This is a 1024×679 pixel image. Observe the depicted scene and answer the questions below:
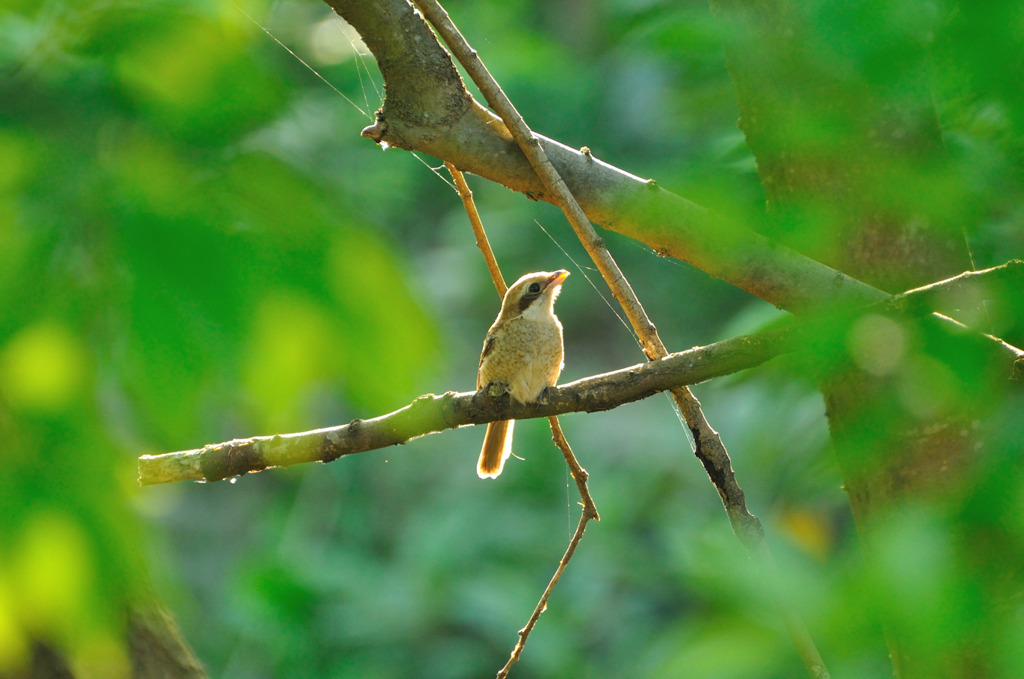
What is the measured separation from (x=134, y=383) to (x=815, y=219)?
85 centimetres

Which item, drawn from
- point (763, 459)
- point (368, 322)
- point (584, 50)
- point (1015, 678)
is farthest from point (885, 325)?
point (584, 50)

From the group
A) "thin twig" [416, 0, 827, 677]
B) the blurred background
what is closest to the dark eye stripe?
"thin twig" [416, 0, 827, 677]

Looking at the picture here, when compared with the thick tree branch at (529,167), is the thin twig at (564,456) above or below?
below

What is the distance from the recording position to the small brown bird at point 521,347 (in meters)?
2.71

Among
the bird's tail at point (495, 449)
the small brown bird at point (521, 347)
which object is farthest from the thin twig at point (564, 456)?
the bird's tail at point (495, 449)

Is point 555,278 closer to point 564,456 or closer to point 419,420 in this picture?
point 564,456

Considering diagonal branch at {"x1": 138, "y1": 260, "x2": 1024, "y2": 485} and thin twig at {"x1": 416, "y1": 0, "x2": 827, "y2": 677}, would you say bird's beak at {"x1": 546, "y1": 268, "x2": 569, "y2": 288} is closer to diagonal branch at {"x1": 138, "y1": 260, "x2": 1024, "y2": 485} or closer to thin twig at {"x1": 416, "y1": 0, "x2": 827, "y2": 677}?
diagonal branch at {"x1": 138, "y1": 260, "x2": 1024, "y2": 485}

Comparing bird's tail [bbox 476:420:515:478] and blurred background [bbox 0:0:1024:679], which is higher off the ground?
blurred background [bbox 0:0:1024:679]

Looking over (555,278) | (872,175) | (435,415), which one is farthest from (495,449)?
(872,175)

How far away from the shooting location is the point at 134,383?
26.0 inches

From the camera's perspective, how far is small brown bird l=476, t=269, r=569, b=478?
271cm

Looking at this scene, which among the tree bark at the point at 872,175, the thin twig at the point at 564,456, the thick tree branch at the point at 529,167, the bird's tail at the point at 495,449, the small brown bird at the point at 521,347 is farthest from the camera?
the bird's tail at the point at 495,449

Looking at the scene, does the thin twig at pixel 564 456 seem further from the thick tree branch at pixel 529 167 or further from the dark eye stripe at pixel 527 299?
the dark eye stripe at pixel 527 299

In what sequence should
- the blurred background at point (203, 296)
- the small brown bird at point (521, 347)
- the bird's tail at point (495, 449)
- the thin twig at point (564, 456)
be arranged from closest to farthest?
the blurred background at point (203, 296) < the thin twig at point (564, 456) < the small brown bird at point (521, 347) < the bird's tail at point (495, 449)
